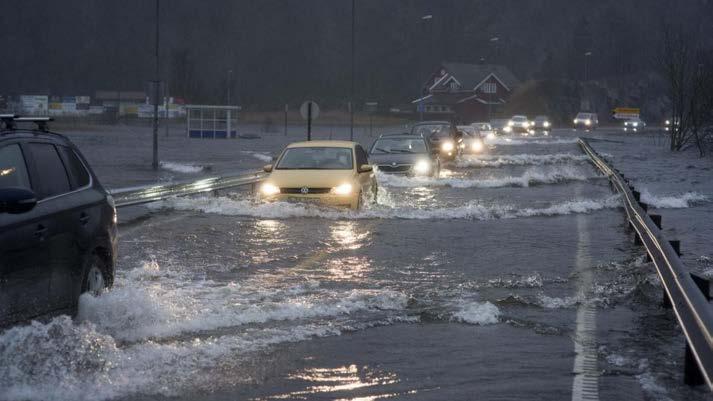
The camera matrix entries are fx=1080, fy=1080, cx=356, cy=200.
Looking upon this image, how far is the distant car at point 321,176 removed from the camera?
19031mm

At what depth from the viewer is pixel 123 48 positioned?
121 metres

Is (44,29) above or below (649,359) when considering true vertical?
above

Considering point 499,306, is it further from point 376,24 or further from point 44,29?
point 376,24

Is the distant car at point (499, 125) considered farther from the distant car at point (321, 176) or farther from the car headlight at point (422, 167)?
the distant car at point (321, 176)

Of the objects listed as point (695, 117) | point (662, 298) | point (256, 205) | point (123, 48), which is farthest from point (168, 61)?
point (662, 298)

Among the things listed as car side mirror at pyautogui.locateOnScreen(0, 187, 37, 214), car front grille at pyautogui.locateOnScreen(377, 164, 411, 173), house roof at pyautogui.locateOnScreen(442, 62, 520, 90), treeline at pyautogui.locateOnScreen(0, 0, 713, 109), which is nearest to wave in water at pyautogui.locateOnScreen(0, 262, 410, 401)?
car side mirror at pyautogui.locateOnScreen(0, 187, 37, 214)

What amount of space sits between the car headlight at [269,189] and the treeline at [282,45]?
65.8 metres

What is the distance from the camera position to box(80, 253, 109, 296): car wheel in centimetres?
809

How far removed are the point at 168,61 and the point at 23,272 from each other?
393 feet

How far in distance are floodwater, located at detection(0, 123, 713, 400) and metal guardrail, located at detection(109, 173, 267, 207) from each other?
413 mm

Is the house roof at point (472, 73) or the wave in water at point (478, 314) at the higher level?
the house roof at point (472, 73)

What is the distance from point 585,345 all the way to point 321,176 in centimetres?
1152

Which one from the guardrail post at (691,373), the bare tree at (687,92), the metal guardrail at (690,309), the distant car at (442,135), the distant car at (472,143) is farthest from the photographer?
the distant car at (472,143)

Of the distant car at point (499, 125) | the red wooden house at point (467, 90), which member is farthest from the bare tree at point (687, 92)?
the red wooden house at point (467, 90)
